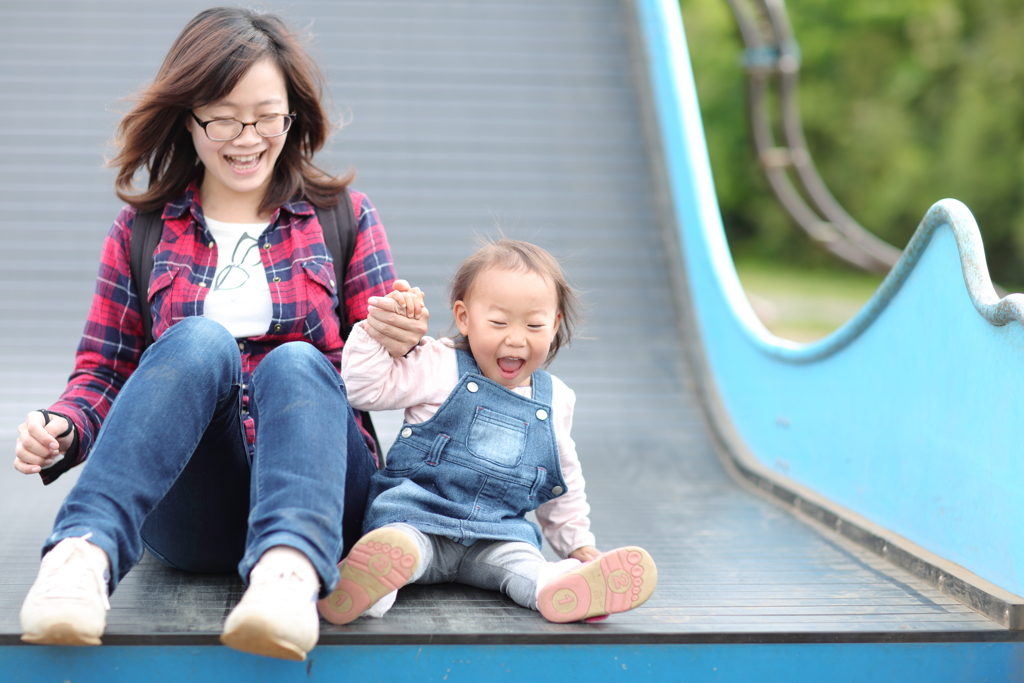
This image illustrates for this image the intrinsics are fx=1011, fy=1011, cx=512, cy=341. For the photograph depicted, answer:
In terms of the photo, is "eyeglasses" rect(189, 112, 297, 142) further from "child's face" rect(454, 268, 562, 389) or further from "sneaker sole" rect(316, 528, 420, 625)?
"sneaker sole" rect(316, 528, 420, 625)

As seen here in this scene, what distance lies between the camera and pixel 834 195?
56.2ft

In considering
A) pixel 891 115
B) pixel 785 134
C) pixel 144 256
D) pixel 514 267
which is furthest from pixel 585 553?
pixel 891 115

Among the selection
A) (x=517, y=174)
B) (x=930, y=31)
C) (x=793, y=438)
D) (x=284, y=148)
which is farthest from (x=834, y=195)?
(x=284, y=148)

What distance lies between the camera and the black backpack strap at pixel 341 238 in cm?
195

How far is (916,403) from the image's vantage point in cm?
222

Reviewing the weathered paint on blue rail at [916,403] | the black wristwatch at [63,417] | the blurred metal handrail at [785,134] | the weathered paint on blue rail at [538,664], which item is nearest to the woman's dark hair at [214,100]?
the black wristwatch at [63,417]

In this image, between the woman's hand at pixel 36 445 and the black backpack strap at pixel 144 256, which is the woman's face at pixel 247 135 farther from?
the woman's hand at pixel 36 445

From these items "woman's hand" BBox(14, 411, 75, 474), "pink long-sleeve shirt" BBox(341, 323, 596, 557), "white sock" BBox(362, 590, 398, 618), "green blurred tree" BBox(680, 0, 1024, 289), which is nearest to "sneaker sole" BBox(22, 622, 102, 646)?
"woman's hand" BBox(14, 411, 75, 474)

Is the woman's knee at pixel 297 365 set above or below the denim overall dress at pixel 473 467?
above

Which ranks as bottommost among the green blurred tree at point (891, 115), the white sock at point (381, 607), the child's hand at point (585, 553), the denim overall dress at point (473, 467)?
the white sock at point (381, 607)

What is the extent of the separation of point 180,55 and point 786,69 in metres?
4.99

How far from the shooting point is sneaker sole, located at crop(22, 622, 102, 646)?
131 centimetres

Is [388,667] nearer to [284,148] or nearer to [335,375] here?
[335,375]

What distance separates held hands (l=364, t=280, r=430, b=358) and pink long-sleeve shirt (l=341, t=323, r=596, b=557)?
0.11 feet
